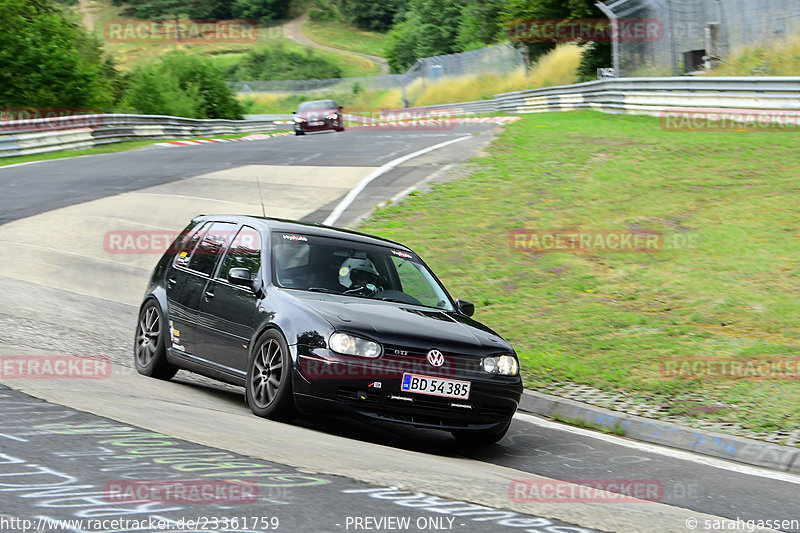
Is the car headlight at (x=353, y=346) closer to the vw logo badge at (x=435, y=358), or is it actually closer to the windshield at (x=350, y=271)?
the vw logo badge at (x=435, y=358)

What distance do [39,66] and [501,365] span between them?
108ft

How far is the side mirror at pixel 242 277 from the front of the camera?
778 cm

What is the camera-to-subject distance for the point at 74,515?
396cm

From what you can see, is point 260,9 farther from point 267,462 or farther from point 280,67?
point 267,462

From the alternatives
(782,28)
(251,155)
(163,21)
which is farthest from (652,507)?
(163,21)

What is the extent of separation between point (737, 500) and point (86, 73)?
35.8 metres

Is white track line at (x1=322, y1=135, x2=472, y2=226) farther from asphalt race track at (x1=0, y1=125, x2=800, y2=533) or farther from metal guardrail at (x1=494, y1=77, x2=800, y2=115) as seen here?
metal guardrail at (x1=494, y1=77, x2=800, y2=115)

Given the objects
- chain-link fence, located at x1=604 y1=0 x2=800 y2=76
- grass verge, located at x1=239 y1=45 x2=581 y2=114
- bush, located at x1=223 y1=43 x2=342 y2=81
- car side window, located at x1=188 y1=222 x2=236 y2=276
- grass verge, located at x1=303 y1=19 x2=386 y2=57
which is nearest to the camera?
car side window, located at x1=188 y1=222 x2=236 y2=276

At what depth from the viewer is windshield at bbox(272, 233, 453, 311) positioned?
25.5ft

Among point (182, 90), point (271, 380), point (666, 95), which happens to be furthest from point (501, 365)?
point (182, 90)

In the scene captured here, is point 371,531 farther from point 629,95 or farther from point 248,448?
point 629,95

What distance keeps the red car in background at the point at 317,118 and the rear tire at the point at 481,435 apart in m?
36.1

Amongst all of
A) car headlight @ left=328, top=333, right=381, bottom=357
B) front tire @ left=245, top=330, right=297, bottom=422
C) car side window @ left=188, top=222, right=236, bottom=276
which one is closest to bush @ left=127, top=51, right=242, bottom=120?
car side window @ left=188, top=222, right=236, bottom=276

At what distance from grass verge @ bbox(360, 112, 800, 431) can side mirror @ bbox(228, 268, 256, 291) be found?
2.90 m
